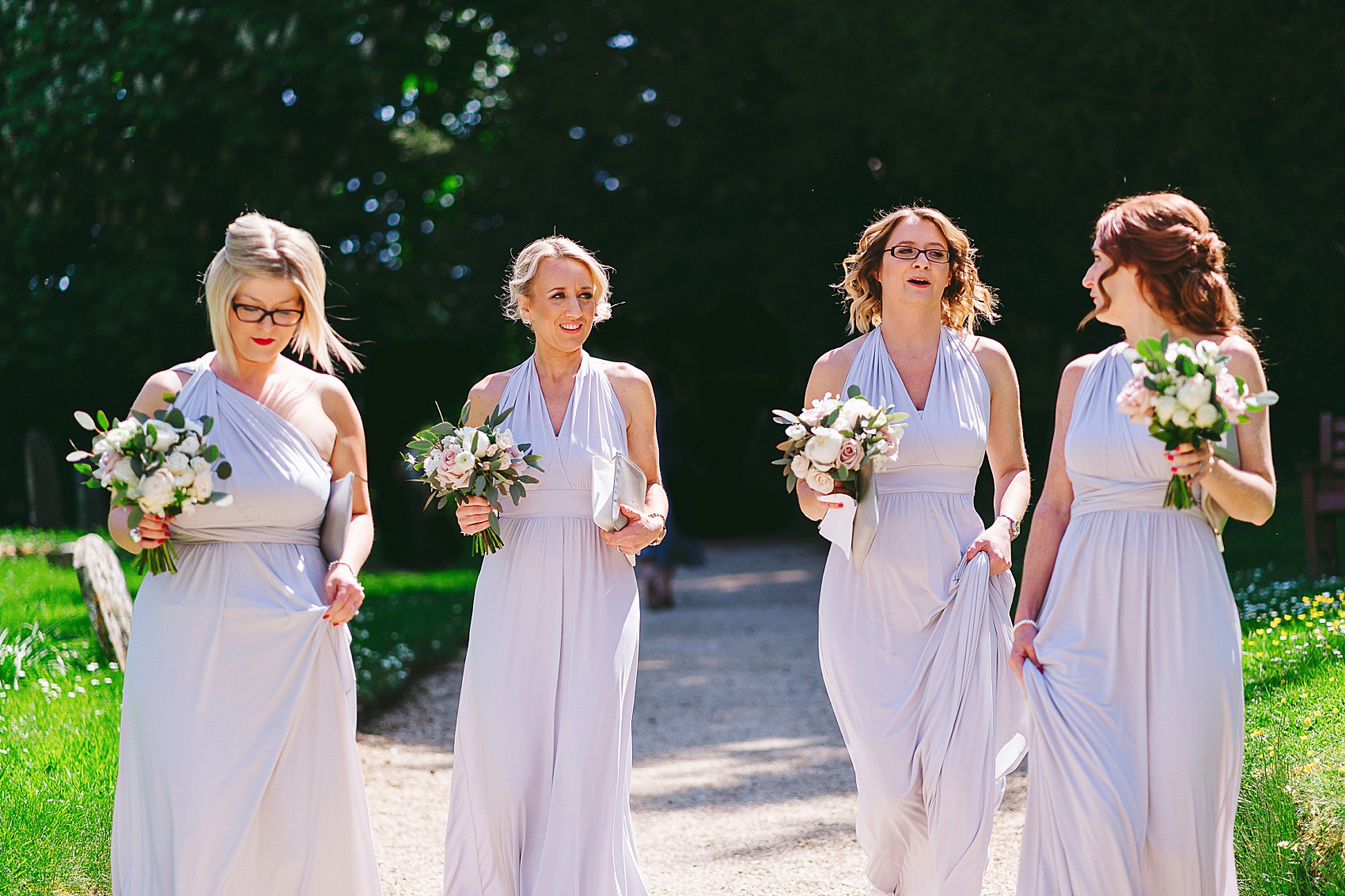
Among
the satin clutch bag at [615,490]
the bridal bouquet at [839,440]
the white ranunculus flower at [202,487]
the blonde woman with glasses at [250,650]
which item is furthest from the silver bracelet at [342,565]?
the bridal bouquet at [839,440]

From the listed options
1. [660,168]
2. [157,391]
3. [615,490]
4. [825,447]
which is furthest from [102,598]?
[660,168]

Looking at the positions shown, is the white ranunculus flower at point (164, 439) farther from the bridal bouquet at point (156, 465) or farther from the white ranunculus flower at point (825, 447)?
the white ranunculus flower at point (825, 447)

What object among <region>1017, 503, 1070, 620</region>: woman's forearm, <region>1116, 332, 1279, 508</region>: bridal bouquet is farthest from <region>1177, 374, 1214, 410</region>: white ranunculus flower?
<region>1017, 503, 1070, 620</region>: woman's forearm

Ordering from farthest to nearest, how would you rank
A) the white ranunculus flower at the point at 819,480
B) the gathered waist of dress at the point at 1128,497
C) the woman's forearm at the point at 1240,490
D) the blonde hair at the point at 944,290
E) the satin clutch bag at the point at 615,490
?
the blonde hair at the point at 944,290, the satin clutch bag at the point at 615,490, the white ranunculus flower at the point at 819,480, the gathered waist of dress at the point at 1128,497, the woman's forearm at the point at 1240,490

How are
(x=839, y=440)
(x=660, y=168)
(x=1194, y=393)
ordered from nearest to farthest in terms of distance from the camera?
(x=1194, y=393) → (x=839, y=440) → (x=660, y=168)

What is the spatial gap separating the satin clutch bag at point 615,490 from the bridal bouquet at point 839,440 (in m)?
0.60

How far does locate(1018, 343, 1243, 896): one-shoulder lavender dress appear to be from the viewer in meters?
3.95

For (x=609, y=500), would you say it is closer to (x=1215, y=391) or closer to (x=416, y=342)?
(x=1215, y=391)

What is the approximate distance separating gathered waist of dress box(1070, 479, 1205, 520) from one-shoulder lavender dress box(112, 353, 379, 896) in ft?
8.16

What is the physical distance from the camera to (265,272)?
4320 mm

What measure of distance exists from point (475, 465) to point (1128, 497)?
2190mm

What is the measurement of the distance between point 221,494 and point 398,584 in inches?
428

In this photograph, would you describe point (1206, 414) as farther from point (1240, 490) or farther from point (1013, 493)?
point (1013, 493)

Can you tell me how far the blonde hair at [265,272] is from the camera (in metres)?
4.32
